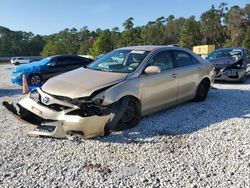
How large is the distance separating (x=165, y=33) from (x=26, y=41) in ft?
183

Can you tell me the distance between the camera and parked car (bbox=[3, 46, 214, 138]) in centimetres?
474

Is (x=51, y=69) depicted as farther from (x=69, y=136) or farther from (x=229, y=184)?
(x=229, y=184)

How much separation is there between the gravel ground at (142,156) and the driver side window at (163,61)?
3.61ft

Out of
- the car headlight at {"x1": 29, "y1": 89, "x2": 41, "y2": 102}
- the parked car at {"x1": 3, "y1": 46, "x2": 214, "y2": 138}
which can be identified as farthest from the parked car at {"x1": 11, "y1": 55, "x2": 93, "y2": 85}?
the car headlight at {"x1": 29, "y1": 89, "x2": 41, "y2": 102}

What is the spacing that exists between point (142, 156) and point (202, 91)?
4000 millimetres

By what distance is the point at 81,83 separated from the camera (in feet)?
17.1

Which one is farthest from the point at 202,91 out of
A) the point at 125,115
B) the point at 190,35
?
the point at 190,35

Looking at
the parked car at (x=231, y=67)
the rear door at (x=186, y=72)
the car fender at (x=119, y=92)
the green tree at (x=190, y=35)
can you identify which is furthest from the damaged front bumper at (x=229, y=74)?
the green tree at (x=190, y=35)

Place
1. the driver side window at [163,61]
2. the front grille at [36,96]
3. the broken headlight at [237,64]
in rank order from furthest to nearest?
the broken headlight at [237,64] → the driver side window at [163,61] → the front grille at [36,96]

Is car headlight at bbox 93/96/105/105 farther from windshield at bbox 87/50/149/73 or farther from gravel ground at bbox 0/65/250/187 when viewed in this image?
windshield at bbox 87/50/149/73

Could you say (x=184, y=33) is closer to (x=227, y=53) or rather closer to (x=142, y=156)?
(x=227, y=53)

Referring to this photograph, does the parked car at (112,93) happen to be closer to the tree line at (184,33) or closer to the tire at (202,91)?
the tire at (202,91)

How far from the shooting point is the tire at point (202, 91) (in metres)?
7.62

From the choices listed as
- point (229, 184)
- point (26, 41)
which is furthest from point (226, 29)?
point (229, 184)
